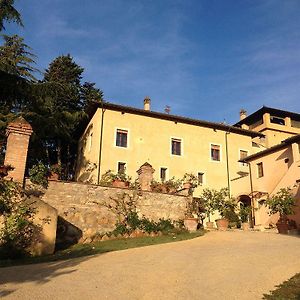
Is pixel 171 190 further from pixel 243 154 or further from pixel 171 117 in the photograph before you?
pixel 243 154

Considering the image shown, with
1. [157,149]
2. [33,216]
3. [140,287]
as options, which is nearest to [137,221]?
[33,216]

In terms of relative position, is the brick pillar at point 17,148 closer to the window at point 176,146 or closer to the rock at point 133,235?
the rock at point 133,235

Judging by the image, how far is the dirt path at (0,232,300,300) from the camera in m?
6.39

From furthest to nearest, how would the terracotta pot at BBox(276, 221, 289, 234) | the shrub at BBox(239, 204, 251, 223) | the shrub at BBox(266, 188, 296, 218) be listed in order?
the shrub at BBox(239, 204, 251, 223) < the shrub at BBox(266, 188, 296, 218) < the terracotta pot at BBox(276, 221, 289, 234)

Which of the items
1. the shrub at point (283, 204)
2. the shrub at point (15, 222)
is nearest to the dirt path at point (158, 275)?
the shrub at point (15, 222)

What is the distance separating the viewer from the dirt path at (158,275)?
6391mm

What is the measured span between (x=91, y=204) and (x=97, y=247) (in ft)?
11.0

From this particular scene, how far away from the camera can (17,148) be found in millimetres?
12328

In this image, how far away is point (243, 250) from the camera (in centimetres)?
1128

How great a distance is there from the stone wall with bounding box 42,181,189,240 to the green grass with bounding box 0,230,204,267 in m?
1.44

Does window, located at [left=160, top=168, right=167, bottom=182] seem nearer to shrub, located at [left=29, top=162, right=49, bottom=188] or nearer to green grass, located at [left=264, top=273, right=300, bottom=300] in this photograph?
shrub, located at [left=29, top=162, right=49, bottom=188]

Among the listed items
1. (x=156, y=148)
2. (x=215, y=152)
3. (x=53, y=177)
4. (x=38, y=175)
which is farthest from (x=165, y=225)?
(x=215, y=152)

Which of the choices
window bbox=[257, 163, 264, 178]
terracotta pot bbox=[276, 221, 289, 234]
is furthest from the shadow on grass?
window bbox=[257, 163, 264, 178]

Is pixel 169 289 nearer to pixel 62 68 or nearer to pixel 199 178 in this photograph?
pixel 199 178
